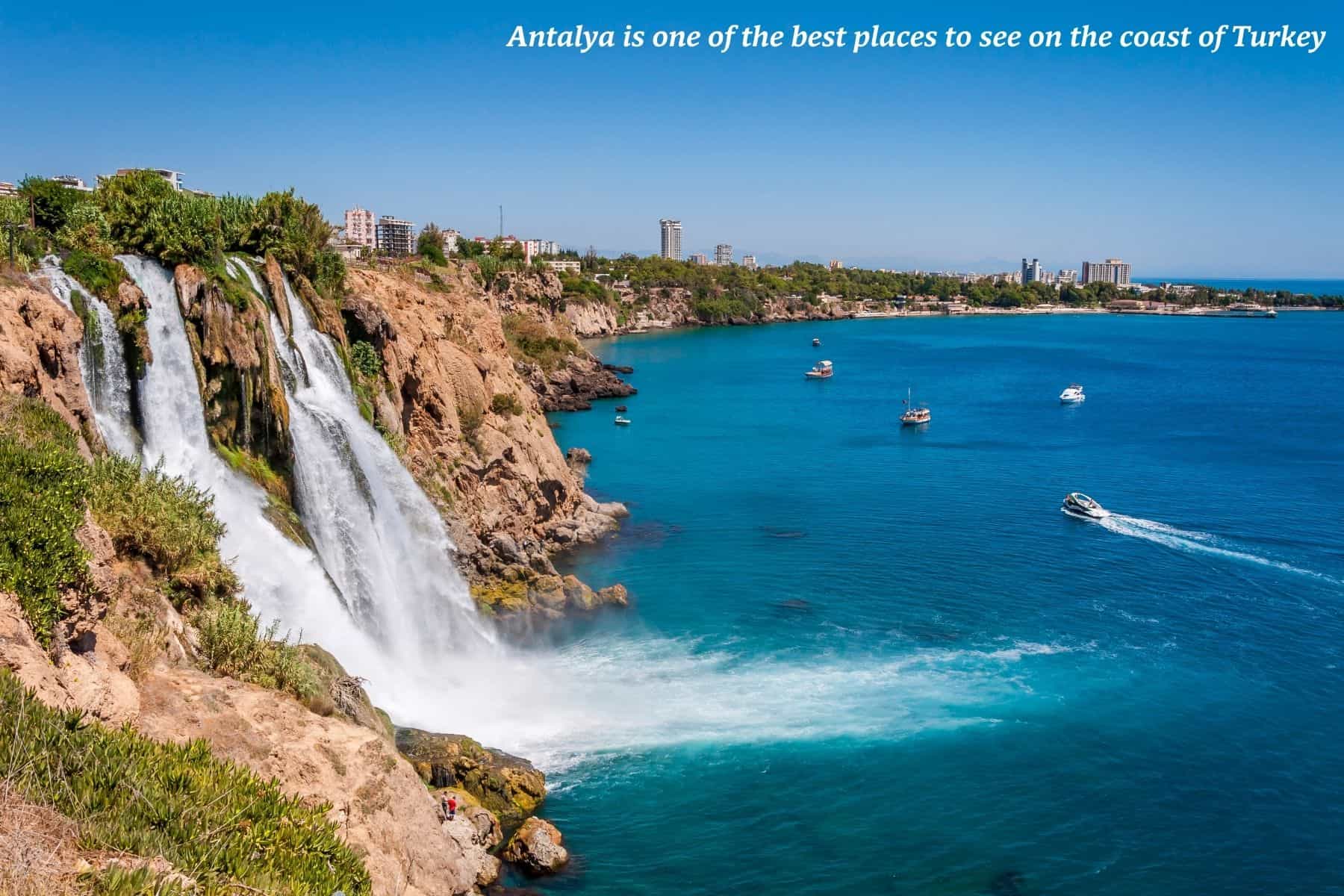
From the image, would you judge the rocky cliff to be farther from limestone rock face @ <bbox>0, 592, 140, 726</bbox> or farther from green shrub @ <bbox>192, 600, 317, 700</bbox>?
limestone rock face @ <bbox>0, 592, 140, 726</bbox>

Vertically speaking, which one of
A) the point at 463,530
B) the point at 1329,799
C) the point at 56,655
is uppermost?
the point at 56,655

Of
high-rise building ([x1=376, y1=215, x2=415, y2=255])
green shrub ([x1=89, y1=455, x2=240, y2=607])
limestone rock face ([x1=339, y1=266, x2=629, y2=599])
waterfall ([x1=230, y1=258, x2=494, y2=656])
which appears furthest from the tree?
high-rise building ([x1=376, y1=215, x2=415, y2=255])

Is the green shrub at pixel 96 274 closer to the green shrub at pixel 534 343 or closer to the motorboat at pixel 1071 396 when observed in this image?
the green shrub at pixel 534 343

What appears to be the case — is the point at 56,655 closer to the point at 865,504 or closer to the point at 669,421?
the point at 865,504

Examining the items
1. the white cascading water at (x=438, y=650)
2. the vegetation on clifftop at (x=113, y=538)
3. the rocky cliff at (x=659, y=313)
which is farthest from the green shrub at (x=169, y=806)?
the rocky cliff at (x=659, y=313)

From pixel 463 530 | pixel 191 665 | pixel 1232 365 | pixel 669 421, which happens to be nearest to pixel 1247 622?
pixel 463 530

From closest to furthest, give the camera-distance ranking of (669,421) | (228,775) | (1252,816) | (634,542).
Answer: (228,775) → (1252,816) → (634,542) → (669,421)

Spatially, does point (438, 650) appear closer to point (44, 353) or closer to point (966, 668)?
point (44, 353)
